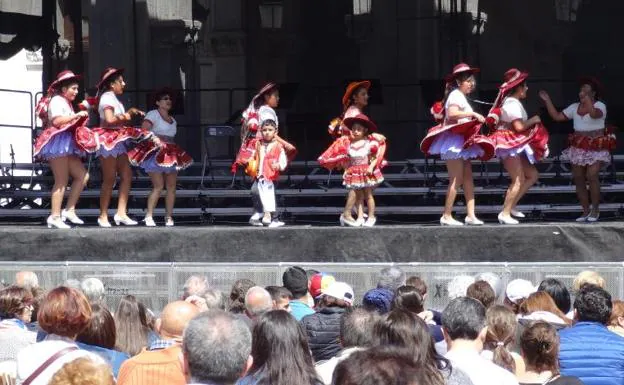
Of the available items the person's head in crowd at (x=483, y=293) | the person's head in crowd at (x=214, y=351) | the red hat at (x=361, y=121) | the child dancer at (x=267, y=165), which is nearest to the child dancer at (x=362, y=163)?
the red hat at (x=361, y=121)

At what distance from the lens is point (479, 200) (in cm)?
1443

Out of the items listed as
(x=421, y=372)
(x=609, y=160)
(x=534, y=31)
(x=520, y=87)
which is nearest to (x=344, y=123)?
(x=520, y=87)

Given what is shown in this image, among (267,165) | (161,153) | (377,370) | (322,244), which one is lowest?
(322,244)

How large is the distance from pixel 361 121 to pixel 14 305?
224 inches

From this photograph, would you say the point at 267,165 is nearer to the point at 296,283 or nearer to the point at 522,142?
the point at 522,142

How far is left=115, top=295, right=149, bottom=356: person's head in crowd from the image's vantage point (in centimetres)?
648

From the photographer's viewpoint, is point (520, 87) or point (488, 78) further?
point (488, 78)

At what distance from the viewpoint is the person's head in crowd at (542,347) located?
561 cm

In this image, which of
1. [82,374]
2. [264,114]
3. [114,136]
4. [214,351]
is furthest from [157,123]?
[82,374]

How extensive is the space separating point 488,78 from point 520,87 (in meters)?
5.66

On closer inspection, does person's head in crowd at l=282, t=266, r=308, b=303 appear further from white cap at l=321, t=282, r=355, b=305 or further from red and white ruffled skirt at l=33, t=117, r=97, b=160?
red and white ruffled skirt at l=33, t=117, r=97, b=160

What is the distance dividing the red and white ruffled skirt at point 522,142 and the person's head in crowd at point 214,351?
7.91m

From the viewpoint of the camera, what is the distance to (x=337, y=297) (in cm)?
721

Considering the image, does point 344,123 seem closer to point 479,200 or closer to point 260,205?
point 260,205
